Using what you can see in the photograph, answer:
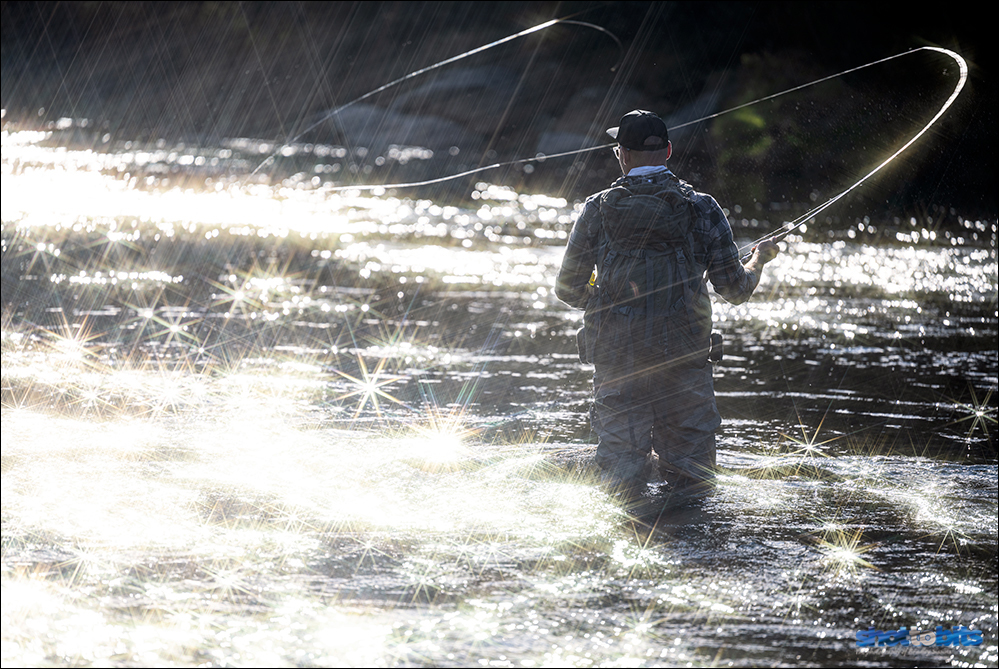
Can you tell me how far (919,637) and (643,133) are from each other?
2414 millimetres

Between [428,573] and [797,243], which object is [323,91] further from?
[428,573]

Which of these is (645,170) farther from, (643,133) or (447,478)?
(447,478)

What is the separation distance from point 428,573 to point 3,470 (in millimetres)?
2456

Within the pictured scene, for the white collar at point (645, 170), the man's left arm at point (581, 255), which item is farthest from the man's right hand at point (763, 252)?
the man's left arm at point (581, 255)

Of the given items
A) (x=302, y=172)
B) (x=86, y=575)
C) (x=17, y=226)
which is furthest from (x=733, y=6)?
(x=86, y=575)

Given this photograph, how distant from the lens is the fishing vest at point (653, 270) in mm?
4996

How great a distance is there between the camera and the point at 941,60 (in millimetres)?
13805

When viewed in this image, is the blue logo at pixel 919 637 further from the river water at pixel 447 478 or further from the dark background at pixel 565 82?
the dark background at pixel 565 82

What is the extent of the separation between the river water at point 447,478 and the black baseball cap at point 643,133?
1.60 metres

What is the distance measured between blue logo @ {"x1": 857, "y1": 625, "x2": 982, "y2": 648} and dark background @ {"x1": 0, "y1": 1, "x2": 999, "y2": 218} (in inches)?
265

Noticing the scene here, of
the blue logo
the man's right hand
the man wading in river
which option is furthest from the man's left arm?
the blue logo

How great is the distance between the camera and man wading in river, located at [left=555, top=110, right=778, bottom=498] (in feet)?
16.5

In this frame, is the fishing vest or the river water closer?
the river water

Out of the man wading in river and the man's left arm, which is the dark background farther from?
the man's left arm
